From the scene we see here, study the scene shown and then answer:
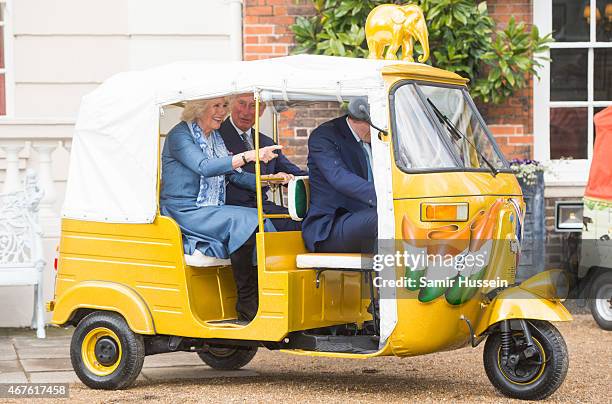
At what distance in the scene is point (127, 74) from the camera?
7340mm

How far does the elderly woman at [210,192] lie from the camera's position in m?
6.86

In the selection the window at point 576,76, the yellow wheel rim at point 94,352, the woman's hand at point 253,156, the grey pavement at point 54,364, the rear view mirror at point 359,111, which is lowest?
the grey pavement at point 54,364

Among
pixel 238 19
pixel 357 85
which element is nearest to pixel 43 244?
pixel 238 19

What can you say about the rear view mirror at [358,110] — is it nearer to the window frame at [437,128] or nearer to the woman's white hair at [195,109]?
the window frame at [437,128]

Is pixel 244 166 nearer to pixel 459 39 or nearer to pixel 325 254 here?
pixel 325 254

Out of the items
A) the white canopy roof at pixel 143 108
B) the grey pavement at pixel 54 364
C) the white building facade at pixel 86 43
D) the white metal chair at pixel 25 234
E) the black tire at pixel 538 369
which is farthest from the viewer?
the white building facade at pixel 86 43

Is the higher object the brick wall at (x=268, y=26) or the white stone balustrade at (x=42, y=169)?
the brick wall at (x=268, y=26)

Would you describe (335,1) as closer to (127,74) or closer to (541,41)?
(541,41)

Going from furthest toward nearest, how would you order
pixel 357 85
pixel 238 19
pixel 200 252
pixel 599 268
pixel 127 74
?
1. pixel 238 19
2. pixel 599 268
3. pixel 127 74
4. pixel 200 252
5. pixel 357 85

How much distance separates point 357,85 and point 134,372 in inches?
81.9

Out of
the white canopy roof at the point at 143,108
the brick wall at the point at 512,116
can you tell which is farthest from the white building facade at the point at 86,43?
the white canopy roof at the point at 143,108

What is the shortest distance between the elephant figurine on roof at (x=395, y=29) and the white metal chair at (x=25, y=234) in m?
3.02

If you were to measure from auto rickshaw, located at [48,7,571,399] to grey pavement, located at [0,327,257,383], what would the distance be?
41 centimetres

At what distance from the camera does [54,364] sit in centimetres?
810
